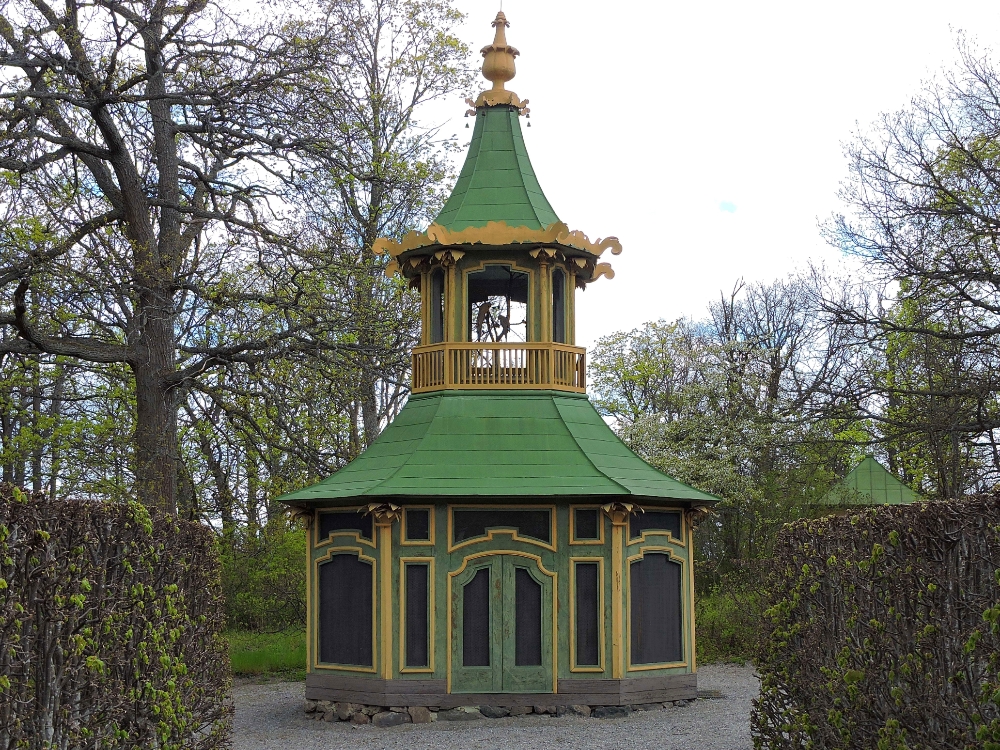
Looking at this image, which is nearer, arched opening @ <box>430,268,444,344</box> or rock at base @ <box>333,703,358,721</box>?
rock at base @ <box>333,703,358,721</box>

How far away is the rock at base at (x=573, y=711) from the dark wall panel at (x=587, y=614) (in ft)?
1.65

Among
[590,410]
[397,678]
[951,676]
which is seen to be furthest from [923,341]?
[951,676]

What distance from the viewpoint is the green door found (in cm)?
1426

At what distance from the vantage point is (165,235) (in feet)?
61.6

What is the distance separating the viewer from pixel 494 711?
46.4 ft

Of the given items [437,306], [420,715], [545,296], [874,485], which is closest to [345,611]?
[420,715]

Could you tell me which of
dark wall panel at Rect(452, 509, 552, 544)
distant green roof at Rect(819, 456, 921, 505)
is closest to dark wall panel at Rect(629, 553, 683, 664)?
dark wall panel at Rect(452, 509, 552, 544)

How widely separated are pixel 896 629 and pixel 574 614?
7.33 meters

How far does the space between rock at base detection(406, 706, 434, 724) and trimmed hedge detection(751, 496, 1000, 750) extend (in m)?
5.32

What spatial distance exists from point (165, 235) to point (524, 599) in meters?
8.37

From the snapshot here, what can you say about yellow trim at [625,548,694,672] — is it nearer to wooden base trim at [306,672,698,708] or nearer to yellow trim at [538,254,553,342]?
wooden base trim at [306,672,698,708]

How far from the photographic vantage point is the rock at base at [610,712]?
14156mm

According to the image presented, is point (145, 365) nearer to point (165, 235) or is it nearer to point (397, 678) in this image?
point (165, 235)

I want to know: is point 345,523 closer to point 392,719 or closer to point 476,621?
point 476,621
